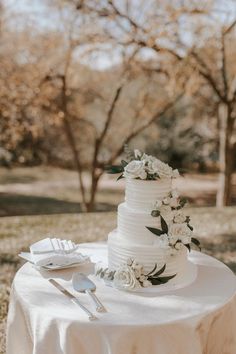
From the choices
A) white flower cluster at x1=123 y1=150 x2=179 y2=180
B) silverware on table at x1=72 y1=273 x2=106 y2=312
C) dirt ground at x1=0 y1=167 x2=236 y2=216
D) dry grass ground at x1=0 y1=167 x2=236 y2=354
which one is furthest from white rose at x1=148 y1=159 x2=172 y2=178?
dirt ground at x1=0 y1=167 x2=236 y2=216

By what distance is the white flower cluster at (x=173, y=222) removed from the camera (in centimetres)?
261

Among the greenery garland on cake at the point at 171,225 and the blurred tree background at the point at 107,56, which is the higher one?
the blurred tree background at the point at 107,56

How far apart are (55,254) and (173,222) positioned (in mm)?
807

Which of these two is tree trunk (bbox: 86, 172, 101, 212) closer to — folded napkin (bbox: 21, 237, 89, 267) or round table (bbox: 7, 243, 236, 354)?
folded napkin (bbox: 21, 237, 89, 267)

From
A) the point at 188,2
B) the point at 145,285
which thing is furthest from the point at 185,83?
the point at 145,285

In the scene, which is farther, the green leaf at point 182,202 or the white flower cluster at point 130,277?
the green leaf at point 182,202

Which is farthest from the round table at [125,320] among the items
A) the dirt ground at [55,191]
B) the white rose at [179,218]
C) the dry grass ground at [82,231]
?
the dirt ground at [55,191]

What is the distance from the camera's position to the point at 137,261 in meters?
2.65

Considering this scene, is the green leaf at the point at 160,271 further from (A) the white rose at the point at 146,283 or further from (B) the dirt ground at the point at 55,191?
(B) the dirt ground at the point at 55,191

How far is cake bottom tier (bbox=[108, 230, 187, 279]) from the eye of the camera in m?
2.64

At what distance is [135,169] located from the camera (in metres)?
2.71

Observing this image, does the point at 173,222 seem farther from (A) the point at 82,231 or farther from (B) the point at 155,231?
(A) the point at 82,231

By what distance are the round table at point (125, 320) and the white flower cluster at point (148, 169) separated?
2.15ft

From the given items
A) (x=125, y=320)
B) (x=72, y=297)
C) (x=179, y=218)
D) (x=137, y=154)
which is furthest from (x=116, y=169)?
(x=125, y=320)
